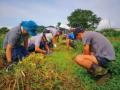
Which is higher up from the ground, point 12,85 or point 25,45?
point 25,45

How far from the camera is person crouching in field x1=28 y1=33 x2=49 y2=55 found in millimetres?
9875

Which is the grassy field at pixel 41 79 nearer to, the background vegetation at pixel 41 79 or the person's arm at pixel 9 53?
the background vegetation at pixel 41 79

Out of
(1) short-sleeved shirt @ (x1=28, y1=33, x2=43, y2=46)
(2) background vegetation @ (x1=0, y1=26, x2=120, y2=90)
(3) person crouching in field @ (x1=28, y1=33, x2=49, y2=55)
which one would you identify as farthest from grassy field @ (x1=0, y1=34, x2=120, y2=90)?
(1) short-sleeved shirt @ (x1=28, y1=33, x2=43, y2=46)

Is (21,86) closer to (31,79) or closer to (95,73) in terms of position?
(31,79)

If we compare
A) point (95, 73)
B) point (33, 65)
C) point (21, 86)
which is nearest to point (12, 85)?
point (21, 86)

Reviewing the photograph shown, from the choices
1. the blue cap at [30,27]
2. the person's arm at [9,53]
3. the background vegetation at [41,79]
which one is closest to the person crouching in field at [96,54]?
the background vegetation at [41,79]

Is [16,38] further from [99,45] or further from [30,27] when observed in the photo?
[99,45]

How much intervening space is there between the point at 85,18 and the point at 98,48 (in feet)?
180

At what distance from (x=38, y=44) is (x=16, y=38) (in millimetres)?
3381

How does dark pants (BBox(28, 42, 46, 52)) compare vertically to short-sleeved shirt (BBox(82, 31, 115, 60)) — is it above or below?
below

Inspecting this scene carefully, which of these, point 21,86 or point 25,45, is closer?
point 21,86

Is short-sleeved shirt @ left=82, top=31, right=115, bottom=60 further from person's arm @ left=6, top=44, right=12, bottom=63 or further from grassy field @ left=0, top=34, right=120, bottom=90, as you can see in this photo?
person's arm @ left=6, top=44, right=12, bottom=63

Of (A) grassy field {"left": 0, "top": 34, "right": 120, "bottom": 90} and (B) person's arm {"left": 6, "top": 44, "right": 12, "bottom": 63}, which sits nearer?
(A) grassy field {"left": 0, "top": 34, "right": 120, "bottom": 90}

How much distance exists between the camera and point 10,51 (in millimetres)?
6523
